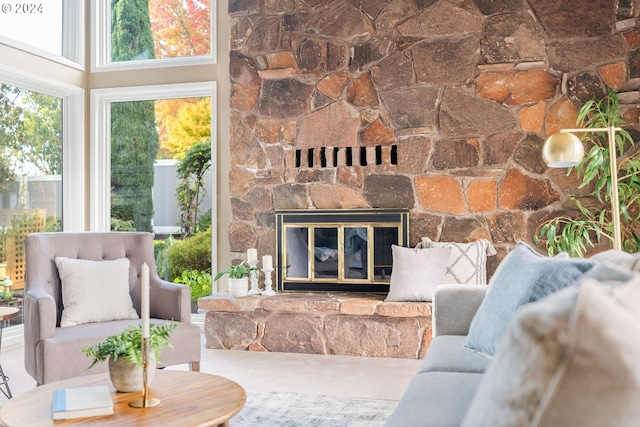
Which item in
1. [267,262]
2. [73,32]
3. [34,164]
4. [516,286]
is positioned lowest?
[267,262]

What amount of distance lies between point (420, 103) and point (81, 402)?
11.6ft

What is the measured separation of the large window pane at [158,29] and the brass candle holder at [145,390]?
3.95 meters

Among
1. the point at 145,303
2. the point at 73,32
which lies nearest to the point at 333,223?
the point at 145,303

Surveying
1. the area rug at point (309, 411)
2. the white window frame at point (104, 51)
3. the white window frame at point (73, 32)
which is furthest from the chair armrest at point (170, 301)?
the white window frame at point (73, 32)

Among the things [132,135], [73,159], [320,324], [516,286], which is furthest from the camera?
[132,135]

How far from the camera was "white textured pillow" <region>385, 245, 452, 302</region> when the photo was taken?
14.0 feet

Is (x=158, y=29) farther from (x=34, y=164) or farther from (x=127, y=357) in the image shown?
(x=127, y=357)

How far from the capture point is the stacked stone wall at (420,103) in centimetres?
448

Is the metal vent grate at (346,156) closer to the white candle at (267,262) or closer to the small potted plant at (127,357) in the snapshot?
the white candle at (267,262)

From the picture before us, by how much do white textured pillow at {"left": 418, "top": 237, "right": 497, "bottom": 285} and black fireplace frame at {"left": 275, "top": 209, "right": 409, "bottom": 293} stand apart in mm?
458

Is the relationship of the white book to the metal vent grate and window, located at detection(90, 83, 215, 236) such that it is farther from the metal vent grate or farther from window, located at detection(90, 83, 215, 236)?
window, located at detection(90, 83, 215, 236)

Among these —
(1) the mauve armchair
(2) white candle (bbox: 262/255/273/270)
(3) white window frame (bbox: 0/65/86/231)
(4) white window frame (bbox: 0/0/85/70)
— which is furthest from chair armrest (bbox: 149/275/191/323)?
(4) white window frame (bbox: 0/0/85/70)

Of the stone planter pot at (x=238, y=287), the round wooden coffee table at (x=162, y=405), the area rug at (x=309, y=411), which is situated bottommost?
the area rug at (x=309, y=411)

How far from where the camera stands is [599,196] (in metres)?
4.09
